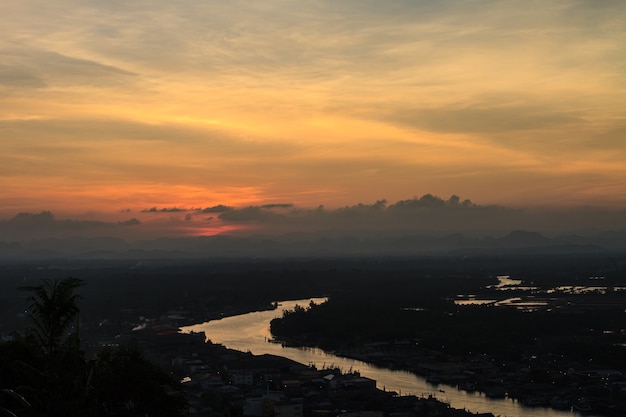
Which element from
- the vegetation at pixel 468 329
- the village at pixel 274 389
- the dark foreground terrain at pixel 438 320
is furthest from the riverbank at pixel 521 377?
the village at pixel 274 389

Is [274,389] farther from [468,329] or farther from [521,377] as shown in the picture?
[468,329]

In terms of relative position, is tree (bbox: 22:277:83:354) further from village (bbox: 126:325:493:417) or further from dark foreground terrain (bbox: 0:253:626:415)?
village (bbox: 126:325:493:417)

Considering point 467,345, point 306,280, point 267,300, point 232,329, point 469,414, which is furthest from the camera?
point 306,280

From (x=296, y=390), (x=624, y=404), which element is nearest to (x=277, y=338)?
(x=296, y=390)

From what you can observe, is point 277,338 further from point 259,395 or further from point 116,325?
point 259,395

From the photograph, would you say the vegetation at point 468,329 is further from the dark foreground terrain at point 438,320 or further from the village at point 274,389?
the village at point 274,389

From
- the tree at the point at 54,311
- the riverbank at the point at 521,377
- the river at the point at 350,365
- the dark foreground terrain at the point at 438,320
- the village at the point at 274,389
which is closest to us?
the tree at the point at 54,311

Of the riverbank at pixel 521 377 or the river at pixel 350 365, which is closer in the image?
the river at pixel 350 365

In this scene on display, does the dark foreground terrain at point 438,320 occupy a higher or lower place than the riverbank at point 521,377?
higher

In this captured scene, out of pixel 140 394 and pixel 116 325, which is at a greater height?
pixel 140 394
